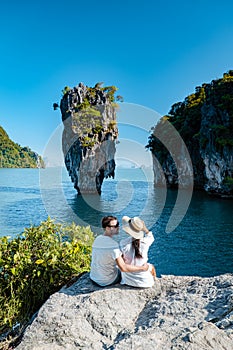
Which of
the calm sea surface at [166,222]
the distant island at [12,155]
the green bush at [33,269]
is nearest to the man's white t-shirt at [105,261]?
the green bush at [33,269]

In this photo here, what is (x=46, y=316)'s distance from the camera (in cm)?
314

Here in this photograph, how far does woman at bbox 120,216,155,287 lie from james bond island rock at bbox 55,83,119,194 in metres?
36.5

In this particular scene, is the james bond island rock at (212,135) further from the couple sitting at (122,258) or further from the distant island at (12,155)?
the distant island at (12,155)

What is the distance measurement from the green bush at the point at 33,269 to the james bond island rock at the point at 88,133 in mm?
35956

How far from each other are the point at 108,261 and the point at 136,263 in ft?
1.28

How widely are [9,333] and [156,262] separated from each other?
444 inches

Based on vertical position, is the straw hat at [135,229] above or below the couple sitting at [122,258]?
above

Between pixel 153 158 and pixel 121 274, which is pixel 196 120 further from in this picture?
pixel 121 274

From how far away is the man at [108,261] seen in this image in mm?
3762

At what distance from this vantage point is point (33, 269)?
3.96 meters

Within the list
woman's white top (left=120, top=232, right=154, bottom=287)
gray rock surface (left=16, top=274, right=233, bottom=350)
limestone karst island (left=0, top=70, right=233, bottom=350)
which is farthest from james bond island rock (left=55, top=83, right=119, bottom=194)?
gray rock surface (left=16, top=274, right=233, bottom=350)

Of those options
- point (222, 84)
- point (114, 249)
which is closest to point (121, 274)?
point (114, 249)

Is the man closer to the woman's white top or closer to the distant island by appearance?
the woman's white top

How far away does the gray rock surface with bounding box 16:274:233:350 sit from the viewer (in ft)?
7.86
